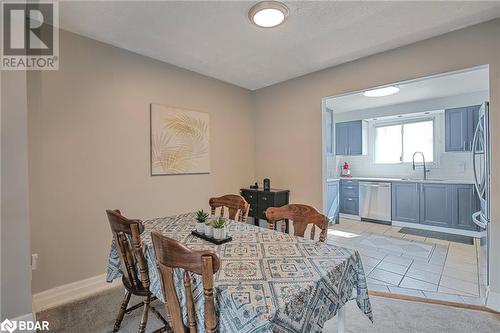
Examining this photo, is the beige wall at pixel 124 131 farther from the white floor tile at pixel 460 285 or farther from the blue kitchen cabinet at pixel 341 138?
the blue kitchen cabinet at pixel 341 138

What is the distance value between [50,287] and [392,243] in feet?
14.6

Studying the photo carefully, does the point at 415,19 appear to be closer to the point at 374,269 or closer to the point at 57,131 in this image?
the point at 374,269

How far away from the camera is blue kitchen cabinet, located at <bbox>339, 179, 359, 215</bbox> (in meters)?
A: 5.42

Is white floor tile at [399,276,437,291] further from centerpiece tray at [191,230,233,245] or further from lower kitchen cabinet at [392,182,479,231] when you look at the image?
lower kitchen cabinet at [392,182,479,231]

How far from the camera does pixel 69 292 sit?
7.68ft

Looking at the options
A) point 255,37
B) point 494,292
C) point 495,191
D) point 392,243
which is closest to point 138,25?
point 255,37

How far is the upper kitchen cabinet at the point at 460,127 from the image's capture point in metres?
4.32

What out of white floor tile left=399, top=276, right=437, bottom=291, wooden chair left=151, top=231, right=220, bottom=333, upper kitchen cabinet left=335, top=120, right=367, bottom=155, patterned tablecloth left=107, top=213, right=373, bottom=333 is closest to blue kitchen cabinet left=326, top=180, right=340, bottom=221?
upper kitchen cabinet left=335, top=120, right=367, bottom=155

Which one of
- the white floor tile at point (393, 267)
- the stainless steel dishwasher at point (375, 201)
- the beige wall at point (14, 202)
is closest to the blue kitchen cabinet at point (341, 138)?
the stainless steel dishwasher at point (375, 201)

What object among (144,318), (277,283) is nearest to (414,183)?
(277,283)

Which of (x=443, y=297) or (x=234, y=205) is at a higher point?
(x=234, y=205)

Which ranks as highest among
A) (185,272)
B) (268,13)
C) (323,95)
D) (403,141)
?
(268,13)

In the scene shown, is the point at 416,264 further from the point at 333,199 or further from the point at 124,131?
the point at 124,131

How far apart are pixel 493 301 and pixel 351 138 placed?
4097 millimetres
